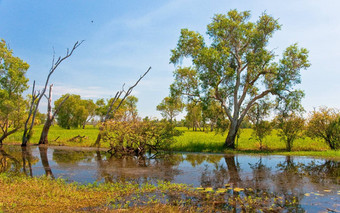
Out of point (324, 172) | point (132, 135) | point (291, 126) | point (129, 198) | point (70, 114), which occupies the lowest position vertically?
point (129, 198)

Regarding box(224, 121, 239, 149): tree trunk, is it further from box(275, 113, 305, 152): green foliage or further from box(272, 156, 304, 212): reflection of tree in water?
box(272, 156, 304, 212): reflection of tree in water

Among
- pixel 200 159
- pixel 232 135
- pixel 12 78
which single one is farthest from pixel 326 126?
pixel 12 78

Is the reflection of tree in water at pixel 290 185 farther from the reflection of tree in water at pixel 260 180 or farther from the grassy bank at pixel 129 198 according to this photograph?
the reflection of tree in water at pixel 260 180

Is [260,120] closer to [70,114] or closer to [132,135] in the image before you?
[132,135]

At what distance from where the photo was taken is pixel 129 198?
25.1 feet

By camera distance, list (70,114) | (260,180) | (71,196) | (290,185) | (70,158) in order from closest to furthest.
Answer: (71,196) → (290,185) → (260,180) → (70,158) → (70,114)

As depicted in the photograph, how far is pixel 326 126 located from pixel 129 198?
783 inches

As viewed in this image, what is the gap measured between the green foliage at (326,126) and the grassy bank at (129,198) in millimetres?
15866

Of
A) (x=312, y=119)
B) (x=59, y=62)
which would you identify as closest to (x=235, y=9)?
(x=312, y=119)

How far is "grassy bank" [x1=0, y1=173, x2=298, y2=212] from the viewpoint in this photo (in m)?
6.65

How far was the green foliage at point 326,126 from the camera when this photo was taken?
21078 mm

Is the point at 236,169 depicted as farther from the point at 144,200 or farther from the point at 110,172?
the point at 144,200

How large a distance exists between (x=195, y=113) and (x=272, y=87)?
53.8 m

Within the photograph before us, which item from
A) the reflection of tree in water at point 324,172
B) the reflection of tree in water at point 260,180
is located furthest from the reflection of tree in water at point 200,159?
the reflection of tree in water at point 324,172
